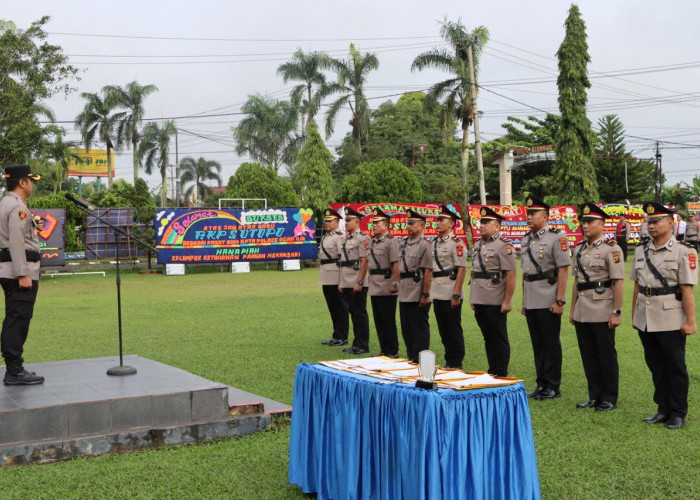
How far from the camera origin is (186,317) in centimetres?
1295

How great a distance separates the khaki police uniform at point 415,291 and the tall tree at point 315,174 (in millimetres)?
23798

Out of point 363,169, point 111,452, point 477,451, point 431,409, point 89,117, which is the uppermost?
point 89,117

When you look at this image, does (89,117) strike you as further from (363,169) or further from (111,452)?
(111,452)

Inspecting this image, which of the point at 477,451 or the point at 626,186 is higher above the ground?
the point at 626,186

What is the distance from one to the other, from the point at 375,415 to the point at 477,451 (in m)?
0.53

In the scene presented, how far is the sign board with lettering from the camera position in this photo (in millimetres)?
23922

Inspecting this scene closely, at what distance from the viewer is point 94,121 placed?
48.0 meters

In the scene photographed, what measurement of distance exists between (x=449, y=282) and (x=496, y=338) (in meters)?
0.84

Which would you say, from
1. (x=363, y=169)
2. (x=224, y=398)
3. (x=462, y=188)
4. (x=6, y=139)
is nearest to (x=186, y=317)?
(x=224, y=398)

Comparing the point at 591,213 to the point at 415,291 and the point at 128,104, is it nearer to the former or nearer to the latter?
the point at 415,291

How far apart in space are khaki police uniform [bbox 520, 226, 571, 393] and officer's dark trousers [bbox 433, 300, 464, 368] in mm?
1139

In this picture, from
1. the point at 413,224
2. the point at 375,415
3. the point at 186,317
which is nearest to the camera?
the point at 375,415

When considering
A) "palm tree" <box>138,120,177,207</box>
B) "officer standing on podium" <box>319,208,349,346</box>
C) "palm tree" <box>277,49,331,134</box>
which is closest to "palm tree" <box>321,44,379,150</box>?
"palm tree" <box>277,49,331,134</box>

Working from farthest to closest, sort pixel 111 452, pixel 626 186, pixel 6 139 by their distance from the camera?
pixel 626 186 → pixel 6 139 → pixel 111 452
